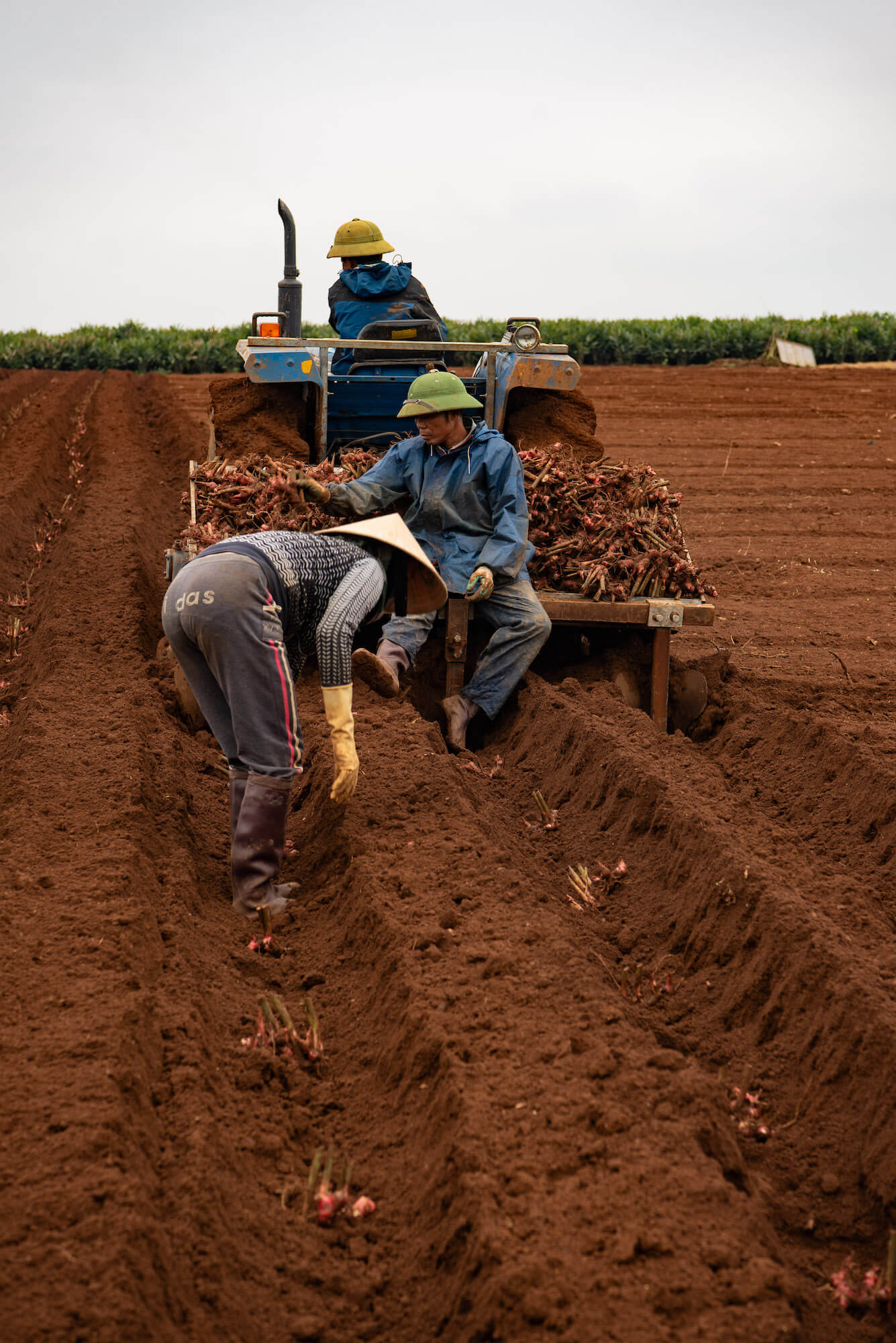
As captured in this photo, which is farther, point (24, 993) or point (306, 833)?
point (306, 833)

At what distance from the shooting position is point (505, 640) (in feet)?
19.9

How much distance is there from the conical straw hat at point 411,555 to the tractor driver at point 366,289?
358 cm

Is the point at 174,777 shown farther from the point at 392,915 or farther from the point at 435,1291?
the point at 435,1291

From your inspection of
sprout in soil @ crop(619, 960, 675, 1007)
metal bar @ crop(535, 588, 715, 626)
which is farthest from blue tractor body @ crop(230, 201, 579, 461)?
sprout in soil @ crop(619, 960, 675, 1007)

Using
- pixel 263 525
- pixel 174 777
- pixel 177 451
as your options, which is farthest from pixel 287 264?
pixel 177 451

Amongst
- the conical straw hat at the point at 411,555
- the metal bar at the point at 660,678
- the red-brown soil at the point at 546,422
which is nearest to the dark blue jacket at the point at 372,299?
the red-brown soil at the point at 546,422

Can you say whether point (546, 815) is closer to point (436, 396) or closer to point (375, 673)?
point (375, 673)

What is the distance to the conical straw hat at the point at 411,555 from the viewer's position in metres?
4.31

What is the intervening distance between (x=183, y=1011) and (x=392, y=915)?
80cm

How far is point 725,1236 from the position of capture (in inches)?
96.9

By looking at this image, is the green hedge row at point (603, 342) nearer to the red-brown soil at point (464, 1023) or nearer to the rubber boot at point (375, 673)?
the red-brown soil at point (464, 1023)

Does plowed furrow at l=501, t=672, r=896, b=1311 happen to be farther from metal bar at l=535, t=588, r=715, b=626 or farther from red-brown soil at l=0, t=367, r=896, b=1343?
metal bar at l=535, t=588, r=715, b=626

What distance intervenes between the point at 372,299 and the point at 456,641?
2965 millimetres

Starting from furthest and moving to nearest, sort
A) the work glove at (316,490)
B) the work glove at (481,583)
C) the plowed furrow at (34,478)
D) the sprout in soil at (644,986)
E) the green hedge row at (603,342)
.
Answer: the green hedge row at (603,342) < the plowed furrow at (34,478) < the work glove at (481,583) < the work glove at (316,490) < the sprout in soil at (644,986)
